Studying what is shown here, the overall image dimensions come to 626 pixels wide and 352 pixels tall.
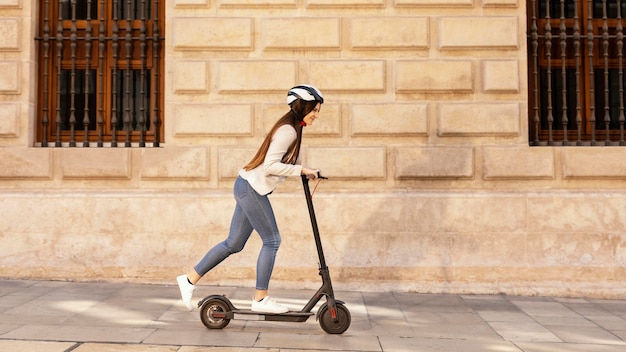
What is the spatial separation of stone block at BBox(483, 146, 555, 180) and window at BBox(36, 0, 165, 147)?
12.9 ft

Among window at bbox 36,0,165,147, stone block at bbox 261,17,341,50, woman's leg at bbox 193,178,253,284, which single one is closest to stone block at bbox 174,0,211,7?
window at bbox 36,0,165,147

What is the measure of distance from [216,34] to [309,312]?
12.4 ft

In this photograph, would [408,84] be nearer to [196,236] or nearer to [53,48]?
[196,236]

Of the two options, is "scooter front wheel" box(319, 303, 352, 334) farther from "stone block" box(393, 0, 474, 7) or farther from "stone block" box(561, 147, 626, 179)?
"stone block" box(393, 0, 474, 7)

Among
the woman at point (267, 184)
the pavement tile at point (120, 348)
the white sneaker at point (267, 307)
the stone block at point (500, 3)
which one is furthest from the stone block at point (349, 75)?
the pavement tile at point (120, 348)

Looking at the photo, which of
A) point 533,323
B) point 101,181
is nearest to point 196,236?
A: point 101,181

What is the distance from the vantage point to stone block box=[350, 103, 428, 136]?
6.68 metres

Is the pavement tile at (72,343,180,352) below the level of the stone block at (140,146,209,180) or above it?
below

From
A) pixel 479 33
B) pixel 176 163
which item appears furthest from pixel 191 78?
pixel 479 33

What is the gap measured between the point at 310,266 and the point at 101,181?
8.60 ft

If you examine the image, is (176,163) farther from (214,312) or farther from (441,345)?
(441,345)

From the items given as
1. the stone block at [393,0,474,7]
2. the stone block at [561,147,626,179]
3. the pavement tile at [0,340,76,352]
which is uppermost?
the stone block at [393,0,474,7]

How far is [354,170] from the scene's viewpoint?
6641 mm

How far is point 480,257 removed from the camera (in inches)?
256
